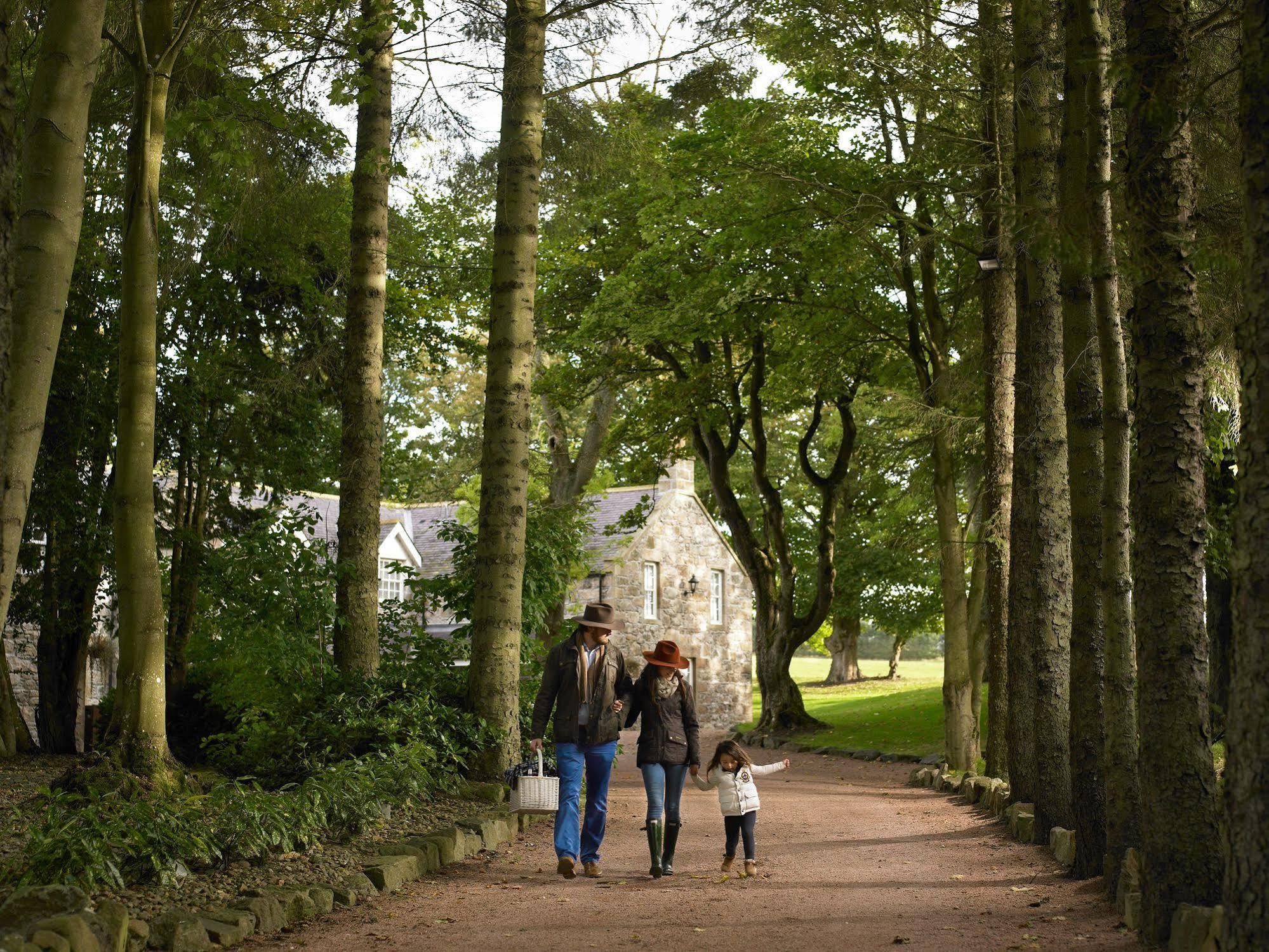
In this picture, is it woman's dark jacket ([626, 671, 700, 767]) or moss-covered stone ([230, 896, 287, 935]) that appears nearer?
moss-covered stone ([230, 896, 287, 935])

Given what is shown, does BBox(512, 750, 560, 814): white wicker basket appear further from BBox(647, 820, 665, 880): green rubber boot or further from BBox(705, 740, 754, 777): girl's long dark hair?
BBox(705, 740, 754, 777): girl's long dark hair

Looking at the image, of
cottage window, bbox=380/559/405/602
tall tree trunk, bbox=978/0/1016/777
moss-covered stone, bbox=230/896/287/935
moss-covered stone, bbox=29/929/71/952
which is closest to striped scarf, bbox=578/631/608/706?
moss-covered stone, bbox=230/896/287/935

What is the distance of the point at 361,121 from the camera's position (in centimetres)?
1337

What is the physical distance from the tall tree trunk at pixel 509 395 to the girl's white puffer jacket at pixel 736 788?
3.66 metres

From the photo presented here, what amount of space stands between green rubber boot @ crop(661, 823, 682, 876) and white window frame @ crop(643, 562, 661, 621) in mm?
27717

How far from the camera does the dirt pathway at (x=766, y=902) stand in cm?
691

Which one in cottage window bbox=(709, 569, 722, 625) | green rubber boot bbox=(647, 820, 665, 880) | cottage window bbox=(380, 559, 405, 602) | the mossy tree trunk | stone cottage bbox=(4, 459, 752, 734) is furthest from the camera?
cottage window bbox=(709, 569, 722, 625)

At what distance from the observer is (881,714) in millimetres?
34094

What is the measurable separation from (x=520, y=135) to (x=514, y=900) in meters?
7.82

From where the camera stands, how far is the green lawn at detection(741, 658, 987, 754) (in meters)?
27.5

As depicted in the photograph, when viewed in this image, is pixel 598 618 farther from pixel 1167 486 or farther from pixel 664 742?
pixel 1167 486

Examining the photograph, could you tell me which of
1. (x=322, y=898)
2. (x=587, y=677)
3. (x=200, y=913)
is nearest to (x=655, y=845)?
(x=587, y=677)

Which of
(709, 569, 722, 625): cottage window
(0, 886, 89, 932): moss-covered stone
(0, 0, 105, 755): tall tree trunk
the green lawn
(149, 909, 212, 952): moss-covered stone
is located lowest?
the green lawn

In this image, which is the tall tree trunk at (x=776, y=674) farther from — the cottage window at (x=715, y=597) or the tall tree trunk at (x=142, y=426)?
the tall tree trunk at (x=142, y=426)
